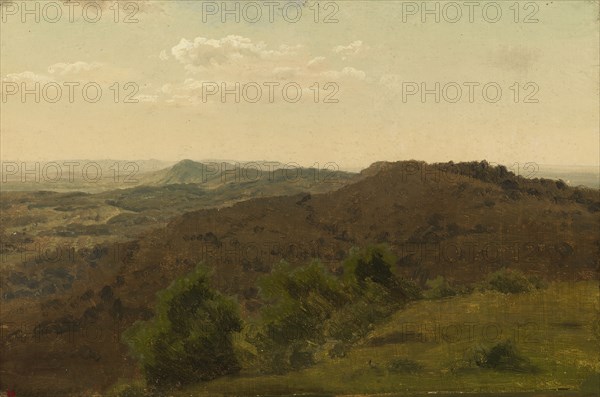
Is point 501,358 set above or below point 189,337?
below

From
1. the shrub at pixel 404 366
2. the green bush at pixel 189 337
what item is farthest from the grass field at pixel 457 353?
the green bush at pixel 189 337

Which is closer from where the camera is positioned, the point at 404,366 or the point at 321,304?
the point at 404,366

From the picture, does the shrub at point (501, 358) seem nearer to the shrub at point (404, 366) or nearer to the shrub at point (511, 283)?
the shrub at point (404, 366)

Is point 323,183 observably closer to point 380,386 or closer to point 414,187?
point 414,187

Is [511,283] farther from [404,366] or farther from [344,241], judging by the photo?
[344,241]

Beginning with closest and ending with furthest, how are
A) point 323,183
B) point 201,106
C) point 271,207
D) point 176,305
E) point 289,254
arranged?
1. point 176,305
2. point 201,106
3. point 289,254
4. point 271,207
5. point 323,183

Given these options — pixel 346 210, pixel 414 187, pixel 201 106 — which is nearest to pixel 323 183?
pixel 346 210

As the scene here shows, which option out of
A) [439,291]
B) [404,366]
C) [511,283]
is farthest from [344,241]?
[404,366]
